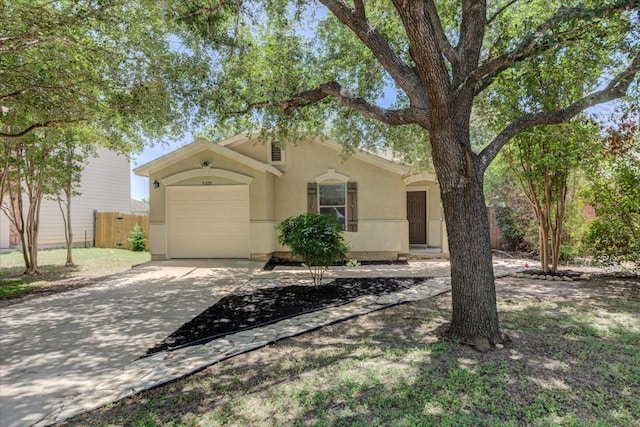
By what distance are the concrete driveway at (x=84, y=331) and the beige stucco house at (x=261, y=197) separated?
2.53 m

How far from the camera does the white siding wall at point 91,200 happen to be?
709 inches

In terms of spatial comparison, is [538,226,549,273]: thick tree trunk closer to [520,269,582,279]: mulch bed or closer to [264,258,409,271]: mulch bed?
[520,269,582,279]: mulch bed

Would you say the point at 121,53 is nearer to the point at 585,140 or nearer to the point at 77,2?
the point at 77,2

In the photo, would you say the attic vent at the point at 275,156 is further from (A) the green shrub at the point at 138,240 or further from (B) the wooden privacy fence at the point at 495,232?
(A) the green shrub at the point at 138,240

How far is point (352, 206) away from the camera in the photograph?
40.4ft

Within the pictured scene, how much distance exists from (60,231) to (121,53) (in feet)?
51.1

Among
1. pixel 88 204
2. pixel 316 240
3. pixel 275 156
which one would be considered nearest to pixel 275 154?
pixel 275 156

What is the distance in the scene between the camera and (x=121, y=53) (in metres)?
7.30

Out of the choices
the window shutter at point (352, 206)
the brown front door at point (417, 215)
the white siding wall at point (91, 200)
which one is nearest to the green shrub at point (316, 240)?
the window shutter at point (352, 206)

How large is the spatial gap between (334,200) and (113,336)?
27.9ft

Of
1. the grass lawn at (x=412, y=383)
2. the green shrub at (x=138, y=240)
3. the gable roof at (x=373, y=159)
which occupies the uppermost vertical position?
the gable roof at (x=373, y=159)

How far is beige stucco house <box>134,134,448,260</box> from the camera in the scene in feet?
38.0

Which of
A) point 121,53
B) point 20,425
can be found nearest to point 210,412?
point 20,425

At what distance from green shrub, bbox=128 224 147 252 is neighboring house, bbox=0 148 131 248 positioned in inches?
133
